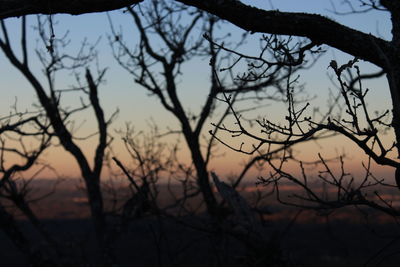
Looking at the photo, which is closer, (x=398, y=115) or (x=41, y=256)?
(x=398, y=115)

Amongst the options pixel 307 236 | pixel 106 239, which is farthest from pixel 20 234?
pixel 307 236

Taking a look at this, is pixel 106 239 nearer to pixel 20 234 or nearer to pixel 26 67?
pixel 20 234

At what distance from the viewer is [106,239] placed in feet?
44.6

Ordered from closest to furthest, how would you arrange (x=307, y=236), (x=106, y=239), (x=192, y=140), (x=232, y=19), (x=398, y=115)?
(x=398, y=115) < (x=232, y=19) < (x=106, y=239) < (x=192, y=140) < (x=307, y=236)

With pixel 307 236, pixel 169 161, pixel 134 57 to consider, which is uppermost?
pixel 134 57

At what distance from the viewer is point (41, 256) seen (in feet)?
37.4

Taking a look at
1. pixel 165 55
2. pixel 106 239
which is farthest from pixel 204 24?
pixel 106 239

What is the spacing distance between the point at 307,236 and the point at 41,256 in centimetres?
5056

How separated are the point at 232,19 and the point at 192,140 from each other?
997cm

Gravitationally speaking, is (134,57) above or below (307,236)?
above

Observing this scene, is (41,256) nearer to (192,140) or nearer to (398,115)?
(192,140)

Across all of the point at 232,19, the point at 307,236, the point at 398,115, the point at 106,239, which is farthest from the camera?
the point at 307,236

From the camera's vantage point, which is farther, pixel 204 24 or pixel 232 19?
pixel 204 24

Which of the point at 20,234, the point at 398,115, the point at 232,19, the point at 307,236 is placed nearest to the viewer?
the point at 398,115
